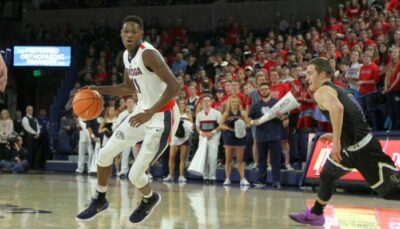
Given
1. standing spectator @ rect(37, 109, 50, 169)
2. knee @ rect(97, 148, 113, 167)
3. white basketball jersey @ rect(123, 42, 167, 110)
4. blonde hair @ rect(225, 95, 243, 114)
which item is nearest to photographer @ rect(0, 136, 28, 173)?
standing spectator @ rect(37, 109, 50, 169)

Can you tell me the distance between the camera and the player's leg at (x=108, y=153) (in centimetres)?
726

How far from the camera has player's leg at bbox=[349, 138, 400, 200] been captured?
7.35 m

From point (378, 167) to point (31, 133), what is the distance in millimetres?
14257

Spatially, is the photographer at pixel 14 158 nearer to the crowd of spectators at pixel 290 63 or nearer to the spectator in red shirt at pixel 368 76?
the crowd of spectators at pixel 290 63

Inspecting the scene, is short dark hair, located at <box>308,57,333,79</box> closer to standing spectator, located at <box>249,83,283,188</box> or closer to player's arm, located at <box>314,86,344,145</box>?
player's arm, located at <box>314,86,344,145</box>

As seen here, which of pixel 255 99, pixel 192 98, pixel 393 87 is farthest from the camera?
pixel 192 98

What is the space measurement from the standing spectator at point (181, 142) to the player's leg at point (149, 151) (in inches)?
305

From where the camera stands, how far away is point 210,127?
A: 14.9 meters

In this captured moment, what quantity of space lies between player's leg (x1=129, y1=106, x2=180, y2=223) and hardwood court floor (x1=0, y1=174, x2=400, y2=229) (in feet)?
0.90

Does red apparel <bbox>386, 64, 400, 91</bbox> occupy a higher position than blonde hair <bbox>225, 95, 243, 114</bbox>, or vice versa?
red apparel <bbox>386, 64, 400, 91</bbox>

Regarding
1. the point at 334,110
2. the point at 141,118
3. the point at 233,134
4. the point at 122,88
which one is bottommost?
the point at 233,134

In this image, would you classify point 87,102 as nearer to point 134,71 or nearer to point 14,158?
point 134,71

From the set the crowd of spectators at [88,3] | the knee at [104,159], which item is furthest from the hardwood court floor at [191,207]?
the crowd of spectators at [88,3]

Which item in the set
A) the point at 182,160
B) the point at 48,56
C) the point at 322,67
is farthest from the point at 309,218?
the point at 48,56
